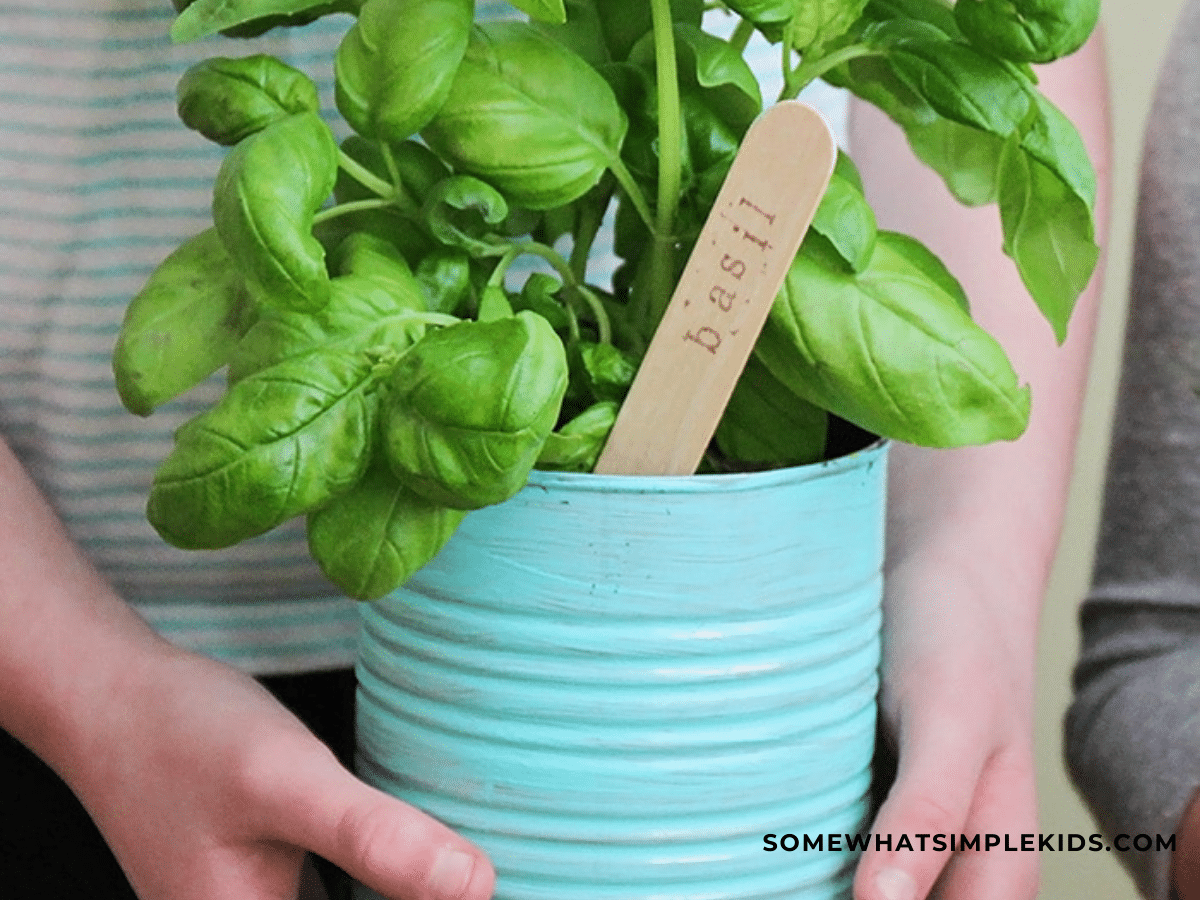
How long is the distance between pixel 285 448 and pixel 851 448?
203 millimetres

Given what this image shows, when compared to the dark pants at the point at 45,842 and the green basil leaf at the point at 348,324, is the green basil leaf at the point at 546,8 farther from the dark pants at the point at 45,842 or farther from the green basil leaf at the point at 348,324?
the dark pants at the point at 45,842

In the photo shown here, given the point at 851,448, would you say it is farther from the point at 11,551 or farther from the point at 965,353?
the point at 11,551

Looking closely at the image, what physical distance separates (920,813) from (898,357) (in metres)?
0.15

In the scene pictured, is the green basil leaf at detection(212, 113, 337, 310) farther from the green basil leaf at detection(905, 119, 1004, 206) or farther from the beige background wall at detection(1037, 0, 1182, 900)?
the beige background wall at detection(1037, 0, 1182, 900)

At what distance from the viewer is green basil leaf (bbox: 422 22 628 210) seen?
16.0 inches

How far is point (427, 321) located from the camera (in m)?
0.40

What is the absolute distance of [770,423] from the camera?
0.45 metres

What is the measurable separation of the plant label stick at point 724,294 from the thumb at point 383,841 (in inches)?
4.5

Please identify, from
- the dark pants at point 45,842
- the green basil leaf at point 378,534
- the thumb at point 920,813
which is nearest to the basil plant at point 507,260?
the green basil leaf at point 378,534

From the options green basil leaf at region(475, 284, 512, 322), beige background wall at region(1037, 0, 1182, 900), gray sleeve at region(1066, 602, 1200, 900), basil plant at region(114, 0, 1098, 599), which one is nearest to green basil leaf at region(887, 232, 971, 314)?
basil plant at region(114, 0, 1098, 599)

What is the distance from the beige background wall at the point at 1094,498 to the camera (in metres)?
1.18

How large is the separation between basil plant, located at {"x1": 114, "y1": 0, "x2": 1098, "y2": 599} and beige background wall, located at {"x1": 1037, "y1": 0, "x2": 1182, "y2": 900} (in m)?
0.80

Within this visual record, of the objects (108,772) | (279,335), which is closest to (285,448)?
(279,335)

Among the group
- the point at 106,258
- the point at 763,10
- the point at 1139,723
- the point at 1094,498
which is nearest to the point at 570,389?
the point at 763,10
